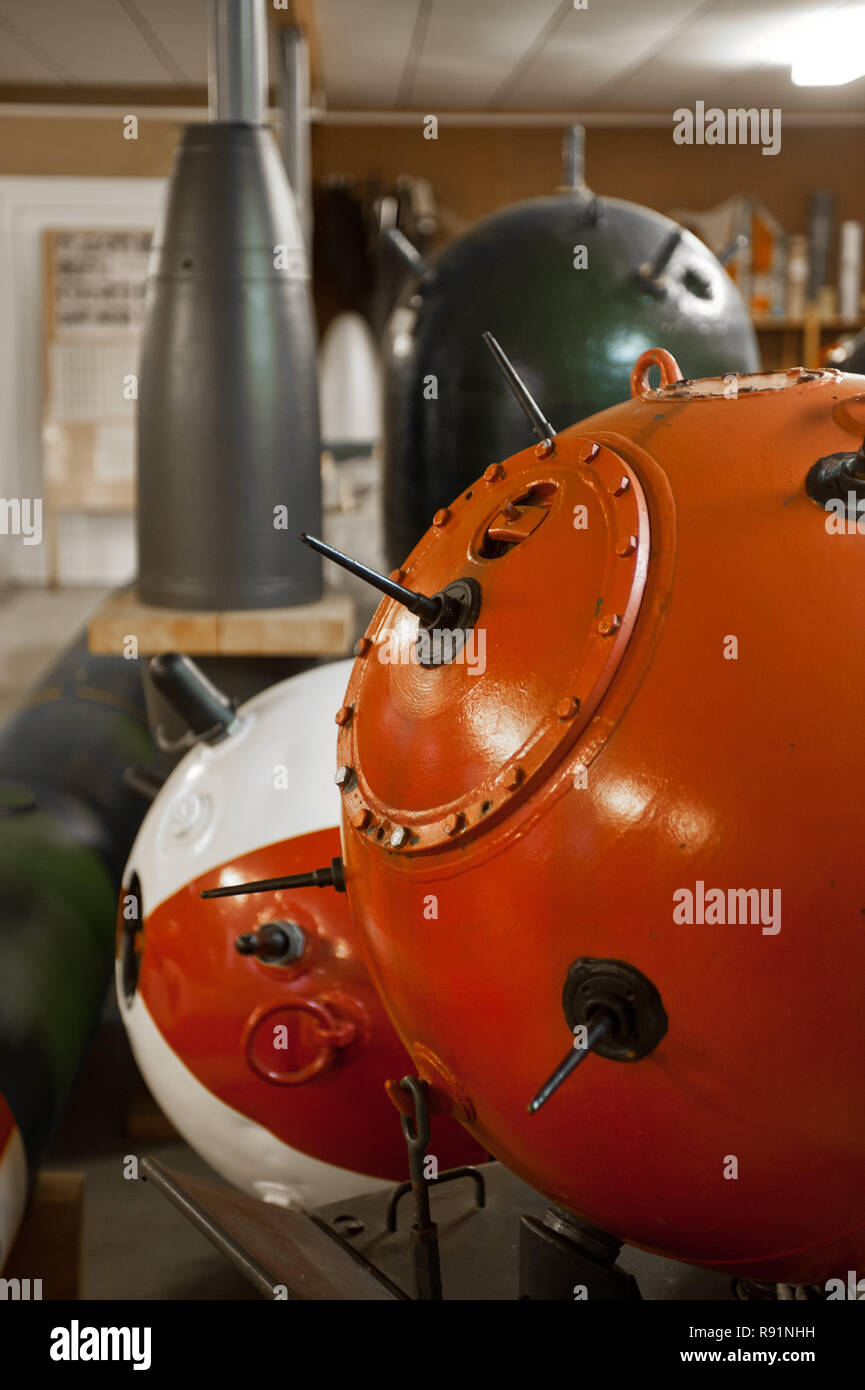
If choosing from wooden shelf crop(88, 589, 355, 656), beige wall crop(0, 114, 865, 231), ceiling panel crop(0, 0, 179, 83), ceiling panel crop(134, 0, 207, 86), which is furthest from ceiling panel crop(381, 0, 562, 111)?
wooden shelf crop(88, 589, 355, 656)

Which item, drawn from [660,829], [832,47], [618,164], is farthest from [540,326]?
[618,164]

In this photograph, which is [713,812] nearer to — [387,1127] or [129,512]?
[387,1127]

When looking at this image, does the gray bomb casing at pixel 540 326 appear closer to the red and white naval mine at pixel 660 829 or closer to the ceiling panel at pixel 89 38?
the red and white naval mine at pixel 660 829

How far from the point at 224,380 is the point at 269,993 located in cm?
90

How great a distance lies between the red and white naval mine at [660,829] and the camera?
771mm

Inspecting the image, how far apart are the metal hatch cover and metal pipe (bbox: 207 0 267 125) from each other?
1226mm

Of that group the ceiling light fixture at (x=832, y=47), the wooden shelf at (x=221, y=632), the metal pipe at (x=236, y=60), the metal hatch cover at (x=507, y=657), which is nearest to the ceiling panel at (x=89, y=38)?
the ceiling light fixture at (x=832, y=47)

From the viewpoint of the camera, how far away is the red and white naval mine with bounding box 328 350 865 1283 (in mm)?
771

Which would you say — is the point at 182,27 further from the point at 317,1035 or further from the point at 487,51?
the point at 317,1035

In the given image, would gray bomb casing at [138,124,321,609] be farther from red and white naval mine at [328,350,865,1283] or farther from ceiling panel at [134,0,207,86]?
ceiling panel at [134,0,207,86]

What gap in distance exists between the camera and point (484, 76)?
577 cm

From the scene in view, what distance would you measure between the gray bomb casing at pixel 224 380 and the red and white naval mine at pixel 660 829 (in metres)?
1.00
